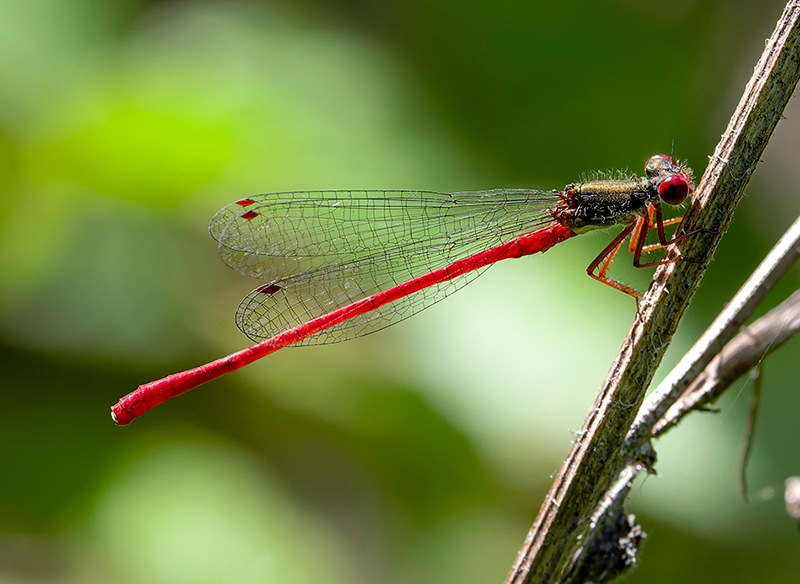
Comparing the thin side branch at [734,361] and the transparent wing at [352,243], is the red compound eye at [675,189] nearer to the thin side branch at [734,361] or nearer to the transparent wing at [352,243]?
the transparent wing at [352,243]

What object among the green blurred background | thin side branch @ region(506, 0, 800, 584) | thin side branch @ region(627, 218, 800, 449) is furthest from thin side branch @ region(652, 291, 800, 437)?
the green blurred background

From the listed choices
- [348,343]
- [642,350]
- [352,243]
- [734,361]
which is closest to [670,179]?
[734,361]

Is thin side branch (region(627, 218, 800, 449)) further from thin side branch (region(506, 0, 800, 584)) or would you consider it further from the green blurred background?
the green blurred background

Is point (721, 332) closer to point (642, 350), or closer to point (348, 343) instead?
point (642, 350)

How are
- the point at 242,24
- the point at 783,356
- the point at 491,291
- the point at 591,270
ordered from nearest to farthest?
the point at 591,270 < the point at 783,356 < the point at 491,291 < the point at 242,24

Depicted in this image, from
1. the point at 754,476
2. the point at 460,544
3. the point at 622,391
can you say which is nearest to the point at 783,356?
the point at 754,476

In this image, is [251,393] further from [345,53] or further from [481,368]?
[345,53]

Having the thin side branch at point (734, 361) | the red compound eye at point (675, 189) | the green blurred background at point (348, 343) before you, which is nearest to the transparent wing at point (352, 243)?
the green blurred background at point (348, 343)
